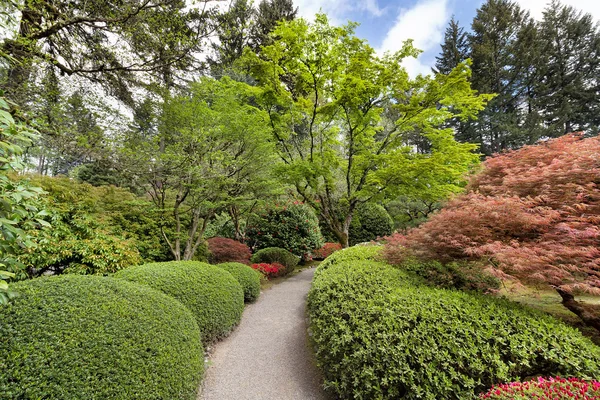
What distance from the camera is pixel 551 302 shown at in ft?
11.1

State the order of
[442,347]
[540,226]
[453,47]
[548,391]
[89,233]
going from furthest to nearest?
1. [453,47]
2. [89,233]
3. [540,226]
4. [442,347]
5. [548,391]

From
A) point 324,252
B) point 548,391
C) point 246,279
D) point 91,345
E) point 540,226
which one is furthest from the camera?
point 324,252

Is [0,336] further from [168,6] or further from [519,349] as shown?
[168,6]

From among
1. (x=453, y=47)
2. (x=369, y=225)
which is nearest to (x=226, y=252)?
(x=369, y=225)

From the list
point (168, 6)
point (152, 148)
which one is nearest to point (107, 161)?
point (152, 148)

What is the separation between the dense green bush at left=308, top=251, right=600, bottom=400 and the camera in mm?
2047

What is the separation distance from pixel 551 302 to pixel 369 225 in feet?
31.7

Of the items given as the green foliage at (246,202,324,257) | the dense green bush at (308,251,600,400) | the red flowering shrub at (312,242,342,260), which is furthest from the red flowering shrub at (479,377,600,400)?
the red flowering shrub at (312,242,342,260)

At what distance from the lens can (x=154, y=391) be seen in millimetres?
2023

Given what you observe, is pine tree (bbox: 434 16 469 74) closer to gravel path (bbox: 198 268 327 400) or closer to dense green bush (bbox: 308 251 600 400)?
dense green bush (bbox: 308 251 600 400)

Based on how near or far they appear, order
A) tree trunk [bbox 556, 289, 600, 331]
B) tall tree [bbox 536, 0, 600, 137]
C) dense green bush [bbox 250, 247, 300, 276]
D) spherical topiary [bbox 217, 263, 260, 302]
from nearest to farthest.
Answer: tree trunk [bbox 556, 289, 600, 331], spherical topiary [bbox 217, 263, 260, 302], dense green bush [bbox 250, 247, 300, 276], tall tree [bbox 536, 0, 600, 137]

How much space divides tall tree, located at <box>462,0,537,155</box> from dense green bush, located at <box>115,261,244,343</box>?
20.8 meters

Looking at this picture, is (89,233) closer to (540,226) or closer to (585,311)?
(540,226)

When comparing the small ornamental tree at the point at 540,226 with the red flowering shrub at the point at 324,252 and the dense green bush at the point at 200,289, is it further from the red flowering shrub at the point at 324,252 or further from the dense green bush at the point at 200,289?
the red flowering shrub at the point at 324,252
